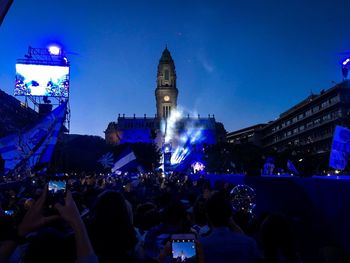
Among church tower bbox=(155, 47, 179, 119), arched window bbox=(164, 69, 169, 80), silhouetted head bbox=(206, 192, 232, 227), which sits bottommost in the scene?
silhouetted head bbox=(206, 192, 232, 227)

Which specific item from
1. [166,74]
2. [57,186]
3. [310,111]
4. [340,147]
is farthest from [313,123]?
[57,186]

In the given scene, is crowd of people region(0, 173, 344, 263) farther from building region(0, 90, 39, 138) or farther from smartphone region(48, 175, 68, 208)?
building region(0, 90, 39, 138)

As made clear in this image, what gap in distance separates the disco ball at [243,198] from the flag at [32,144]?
10016mm

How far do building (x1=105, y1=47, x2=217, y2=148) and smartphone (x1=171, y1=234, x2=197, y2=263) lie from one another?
164773mm

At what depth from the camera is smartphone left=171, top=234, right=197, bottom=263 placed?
124 inches

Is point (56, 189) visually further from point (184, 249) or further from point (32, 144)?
point (32, 144)

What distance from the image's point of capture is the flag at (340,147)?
43.0 feet

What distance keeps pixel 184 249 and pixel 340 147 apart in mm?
11606

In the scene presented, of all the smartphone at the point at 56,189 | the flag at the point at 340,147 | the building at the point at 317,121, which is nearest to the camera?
the smartphone at the point at 56,189

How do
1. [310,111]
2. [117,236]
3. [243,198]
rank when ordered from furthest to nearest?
1. [310,111]
2. [243,198]
3. [117,236]

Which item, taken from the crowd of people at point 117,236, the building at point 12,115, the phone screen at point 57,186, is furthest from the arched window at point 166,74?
the phone screen at point 57,186

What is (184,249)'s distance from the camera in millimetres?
3172

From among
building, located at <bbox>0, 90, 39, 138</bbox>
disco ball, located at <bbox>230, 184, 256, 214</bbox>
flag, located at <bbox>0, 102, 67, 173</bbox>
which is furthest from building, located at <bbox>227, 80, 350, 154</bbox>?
disco ball, located at <bbox>230, 184, 256, 214</bbox>

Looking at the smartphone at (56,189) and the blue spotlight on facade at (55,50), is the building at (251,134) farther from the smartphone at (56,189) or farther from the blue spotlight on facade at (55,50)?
the smartphone at (56,189)
